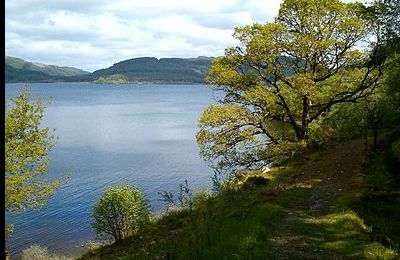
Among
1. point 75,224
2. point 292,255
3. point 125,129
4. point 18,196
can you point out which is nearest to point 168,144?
point 125,129

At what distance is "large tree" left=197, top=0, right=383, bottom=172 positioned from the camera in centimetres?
3206

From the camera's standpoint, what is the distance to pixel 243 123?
33.9 m

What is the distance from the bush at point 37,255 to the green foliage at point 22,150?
9.82 metres

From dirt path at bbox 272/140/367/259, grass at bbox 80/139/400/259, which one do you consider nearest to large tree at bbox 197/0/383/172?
dirt path at bbox 272/140/367/259

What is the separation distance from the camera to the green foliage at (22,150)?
1316 inches

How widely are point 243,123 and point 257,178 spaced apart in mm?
7931

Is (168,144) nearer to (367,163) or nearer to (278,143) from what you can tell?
(278,143)

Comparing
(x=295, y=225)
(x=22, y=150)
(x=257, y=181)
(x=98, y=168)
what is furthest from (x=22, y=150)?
(x=98, y=168)

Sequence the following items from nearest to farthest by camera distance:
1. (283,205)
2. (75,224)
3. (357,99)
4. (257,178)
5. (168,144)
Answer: (283,205)
(257,178)
(357,99)
(75,224)
(168,144)

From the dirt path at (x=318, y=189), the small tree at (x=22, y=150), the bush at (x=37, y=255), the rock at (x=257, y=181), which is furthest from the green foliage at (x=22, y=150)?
the dirt path at (x=318, y=189)

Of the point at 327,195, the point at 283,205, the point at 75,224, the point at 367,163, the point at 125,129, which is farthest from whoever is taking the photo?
the point at 125,129

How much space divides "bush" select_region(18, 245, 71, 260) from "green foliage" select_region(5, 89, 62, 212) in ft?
32.2

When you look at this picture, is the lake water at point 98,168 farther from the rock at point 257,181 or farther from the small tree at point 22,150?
the rock at point 257,181

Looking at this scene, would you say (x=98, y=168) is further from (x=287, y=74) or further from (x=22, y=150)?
(x=287, y=74)
